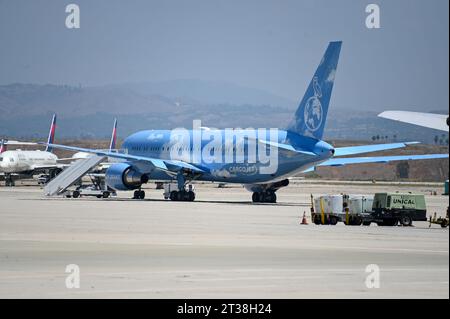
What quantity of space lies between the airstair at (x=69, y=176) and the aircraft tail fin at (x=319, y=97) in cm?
1734

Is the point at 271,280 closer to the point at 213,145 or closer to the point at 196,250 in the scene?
the point at 196,250

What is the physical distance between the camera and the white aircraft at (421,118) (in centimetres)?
2212

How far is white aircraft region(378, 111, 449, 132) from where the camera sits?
22117 millimetres

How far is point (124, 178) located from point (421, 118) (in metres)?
46.2

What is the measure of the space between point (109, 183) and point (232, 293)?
48094mm

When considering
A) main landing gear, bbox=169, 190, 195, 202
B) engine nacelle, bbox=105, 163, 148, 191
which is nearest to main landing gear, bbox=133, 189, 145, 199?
engine nacelle, bbox=105, 163, 148, 191

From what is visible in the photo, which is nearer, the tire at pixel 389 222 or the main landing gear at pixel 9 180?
the tire at pixel 389 222

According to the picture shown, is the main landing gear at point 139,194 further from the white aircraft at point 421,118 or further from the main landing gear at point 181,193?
the white aircraft at point 421,118

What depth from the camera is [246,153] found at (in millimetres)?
65188

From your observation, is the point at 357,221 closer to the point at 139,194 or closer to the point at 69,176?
the point at 139,194

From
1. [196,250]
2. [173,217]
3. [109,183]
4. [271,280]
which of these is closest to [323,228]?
[173,217]

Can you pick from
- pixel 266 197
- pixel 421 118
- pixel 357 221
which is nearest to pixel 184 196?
pixel 266 197

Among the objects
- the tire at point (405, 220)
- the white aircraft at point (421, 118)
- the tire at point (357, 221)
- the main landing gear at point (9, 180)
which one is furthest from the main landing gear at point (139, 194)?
the white aircraft at point (421, 118)

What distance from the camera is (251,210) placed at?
55250 mm
